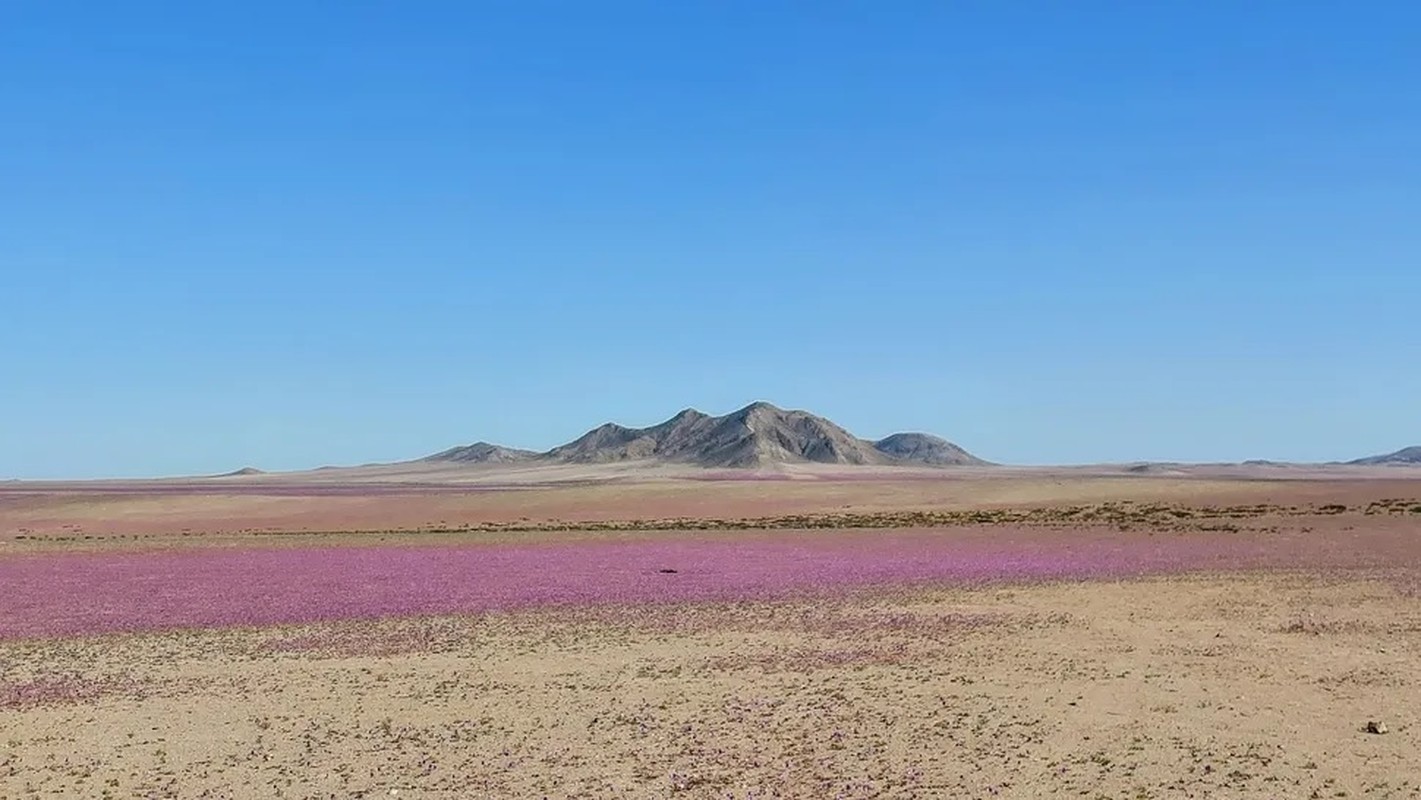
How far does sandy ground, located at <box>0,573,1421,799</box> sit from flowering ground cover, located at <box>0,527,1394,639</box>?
4.38 m

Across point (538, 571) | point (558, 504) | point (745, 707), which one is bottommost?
point (745, 707)

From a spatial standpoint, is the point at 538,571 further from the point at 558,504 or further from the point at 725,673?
the point at 558,504

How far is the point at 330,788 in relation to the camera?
13414 mm

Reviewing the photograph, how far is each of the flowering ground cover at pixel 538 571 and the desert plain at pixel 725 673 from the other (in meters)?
0.26

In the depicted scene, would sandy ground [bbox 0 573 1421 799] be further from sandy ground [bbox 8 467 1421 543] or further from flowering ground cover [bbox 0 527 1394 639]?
sandy ground [bbox 8 467 1421 543]

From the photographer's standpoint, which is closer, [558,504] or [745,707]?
[745,707]

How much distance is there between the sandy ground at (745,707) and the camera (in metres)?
13.5

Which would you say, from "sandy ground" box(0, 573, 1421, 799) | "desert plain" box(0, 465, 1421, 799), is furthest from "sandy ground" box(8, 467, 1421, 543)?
"sandy ground" box(0, 573, 1421, 799)

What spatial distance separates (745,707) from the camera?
56.8 ft

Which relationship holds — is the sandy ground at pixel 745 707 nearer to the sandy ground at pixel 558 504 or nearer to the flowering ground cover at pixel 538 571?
the flowering ground cover at pixel 538 571

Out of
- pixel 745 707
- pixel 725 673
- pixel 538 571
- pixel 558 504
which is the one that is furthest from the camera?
pixel 558 504

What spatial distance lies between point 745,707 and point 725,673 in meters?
2.78

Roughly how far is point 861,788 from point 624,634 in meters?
12.5

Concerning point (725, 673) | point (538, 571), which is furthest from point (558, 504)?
point (725, 673)
